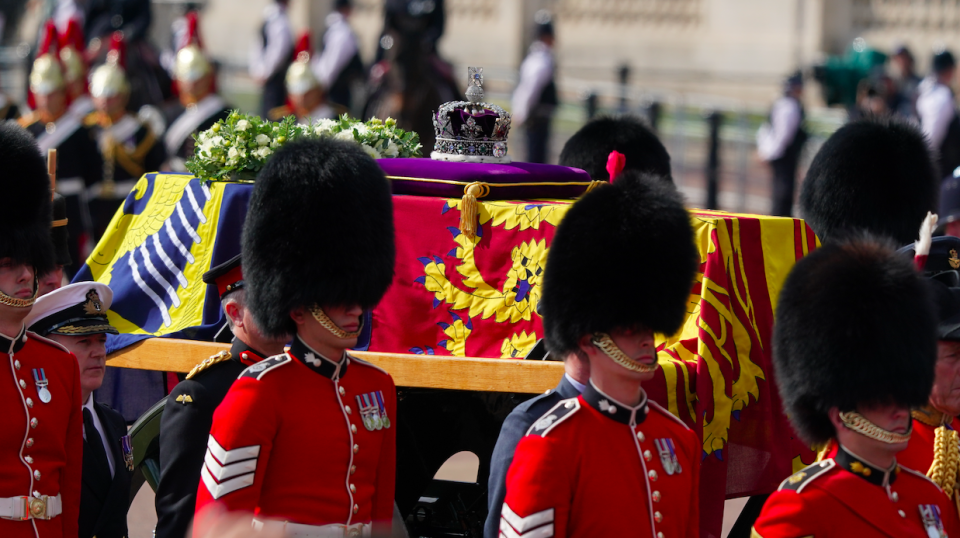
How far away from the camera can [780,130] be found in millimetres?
13195

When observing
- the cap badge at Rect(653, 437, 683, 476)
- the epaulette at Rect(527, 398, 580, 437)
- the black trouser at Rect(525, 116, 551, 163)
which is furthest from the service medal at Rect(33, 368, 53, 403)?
the black trouser at Rect(525, 116, 551, 163)

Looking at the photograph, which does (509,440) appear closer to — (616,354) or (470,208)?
(616,354)

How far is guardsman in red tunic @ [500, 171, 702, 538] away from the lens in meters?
2.96

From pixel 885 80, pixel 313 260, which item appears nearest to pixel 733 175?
pixel 885 80

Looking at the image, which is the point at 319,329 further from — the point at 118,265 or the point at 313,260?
the point at 118,265

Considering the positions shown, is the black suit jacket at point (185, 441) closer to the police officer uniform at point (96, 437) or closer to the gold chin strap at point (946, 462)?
the police officer uniform at point (96, 437)

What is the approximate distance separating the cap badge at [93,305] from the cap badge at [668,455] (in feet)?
5.85

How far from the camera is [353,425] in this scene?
3.28 meters

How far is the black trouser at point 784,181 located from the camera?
511 inches

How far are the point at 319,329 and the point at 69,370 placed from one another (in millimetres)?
758

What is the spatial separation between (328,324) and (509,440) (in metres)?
0.51

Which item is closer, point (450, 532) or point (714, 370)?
point (714, 370)

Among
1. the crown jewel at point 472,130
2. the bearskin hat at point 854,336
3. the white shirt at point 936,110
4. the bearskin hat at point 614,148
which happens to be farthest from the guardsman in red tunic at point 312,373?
the white shirt at point 936,110

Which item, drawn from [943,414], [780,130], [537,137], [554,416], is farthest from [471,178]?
[537,137]
